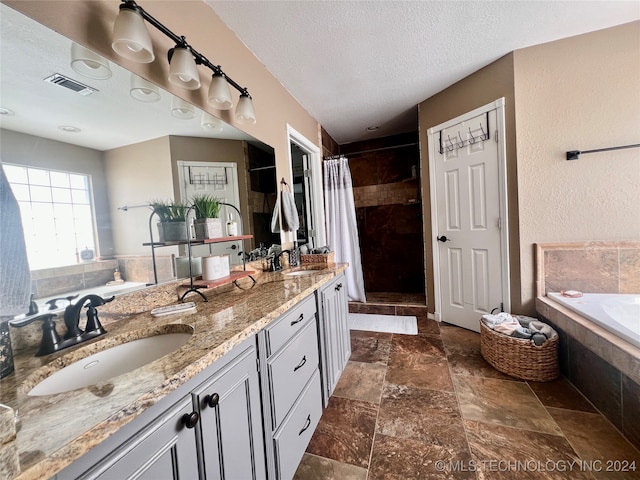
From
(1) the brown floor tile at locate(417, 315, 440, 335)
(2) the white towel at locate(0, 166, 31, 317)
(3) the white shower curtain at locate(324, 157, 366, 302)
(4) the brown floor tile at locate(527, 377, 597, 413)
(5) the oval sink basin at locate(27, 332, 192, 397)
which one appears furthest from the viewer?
(3) the white shower curtain at locate(324, 157, 366, 302)

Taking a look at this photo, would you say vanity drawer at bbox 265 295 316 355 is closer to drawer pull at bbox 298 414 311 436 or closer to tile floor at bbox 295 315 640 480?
drawer pull at bbox 298 414 311 436

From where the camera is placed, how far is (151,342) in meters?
0.84

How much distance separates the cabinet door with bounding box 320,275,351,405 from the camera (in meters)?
1.49

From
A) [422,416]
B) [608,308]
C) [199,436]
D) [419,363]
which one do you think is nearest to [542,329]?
[608,308]

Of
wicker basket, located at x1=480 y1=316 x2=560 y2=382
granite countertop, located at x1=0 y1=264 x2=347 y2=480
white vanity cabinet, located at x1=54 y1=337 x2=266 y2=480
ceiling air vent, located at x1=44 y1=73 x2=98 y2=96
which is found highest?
ceiling air vent, located at x1=44 y1=73 x2=98 y2=96

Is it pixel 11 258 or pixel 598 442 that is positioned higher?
pixel 11 258

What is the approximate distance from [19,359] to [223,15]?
72.5 inches

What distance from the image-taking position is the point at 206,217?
126 cm

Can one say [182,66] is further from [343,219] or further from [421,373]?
[343,219]

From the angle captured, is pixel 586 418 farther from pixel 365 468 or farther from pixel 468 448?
pixel 365 468

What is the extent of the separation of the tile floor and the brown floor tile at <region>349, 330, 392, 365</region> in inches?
5.2

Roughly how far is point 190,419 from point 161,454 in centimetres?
8

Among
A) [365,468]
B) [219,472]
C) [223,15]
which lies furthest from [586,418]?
[223,15]

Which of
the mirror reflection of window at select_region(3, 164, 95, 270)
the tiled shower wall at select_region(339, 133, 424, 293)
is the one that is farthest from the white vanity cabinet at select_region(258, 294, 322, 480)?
the tiled shower wall at select_region(339, 133, 424, 293)
